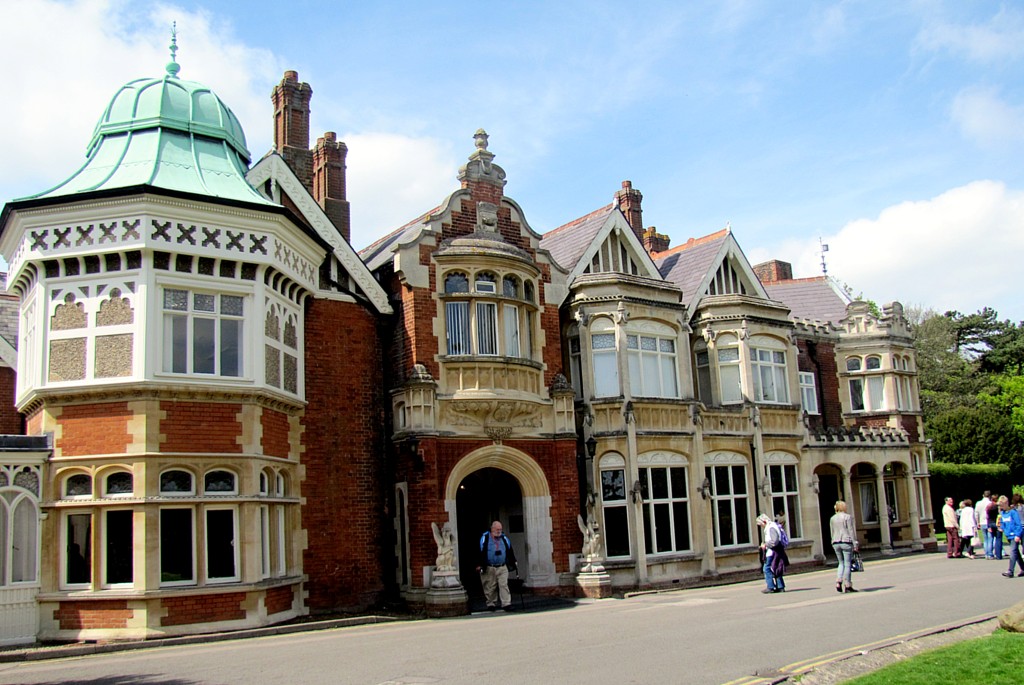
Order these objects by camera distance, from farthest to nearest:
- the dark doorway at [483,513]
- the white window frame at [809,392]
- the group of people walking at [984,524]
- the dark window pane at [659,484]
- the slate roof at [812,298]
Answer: the slate roof at [812,298]
the white window frame at [809,392]
the dark window pane at [659,484]
the dark doorway at [483,513]
the group of people walking at [984,524]

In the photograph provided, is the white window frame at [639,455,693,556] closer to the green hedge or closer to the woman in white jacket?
the woman in white jacket

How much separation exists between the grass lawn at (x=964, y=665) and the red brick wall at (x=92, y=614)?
11.6 metres

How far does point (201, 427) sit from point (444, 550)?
17.8ft

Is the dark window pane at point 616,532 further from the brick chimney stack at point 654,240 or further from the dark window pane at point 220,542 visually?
the brick chimney stack at point 654,240

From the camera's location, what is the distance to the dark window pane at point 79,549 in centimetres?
1581

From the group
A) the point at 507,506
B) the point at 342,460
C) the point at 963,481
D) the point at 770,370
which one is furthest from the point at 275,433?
the point at 963,481

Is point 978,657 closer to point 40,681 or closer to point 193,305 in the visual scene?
point 40,681

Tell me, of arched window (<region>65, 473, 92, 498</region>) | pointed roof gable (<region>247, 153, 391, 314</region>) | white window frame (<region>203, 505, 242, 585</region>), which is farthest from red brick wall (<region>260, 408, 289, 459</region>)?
pointed roof gable (<region>247, 153, 391, 314</region>)

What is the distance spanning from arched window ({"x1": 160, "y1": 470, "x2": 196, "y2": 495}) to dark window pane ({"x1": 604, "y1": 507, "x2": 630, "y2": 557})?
1056cm

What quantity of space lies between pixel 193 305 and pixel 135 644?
5.88 meters

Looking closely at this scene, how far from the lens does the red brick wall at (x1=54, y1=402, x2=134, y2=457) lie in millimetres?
15859

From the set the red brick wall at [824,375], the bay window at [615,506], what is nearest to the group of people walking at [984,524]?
the red brick wall at [824,375]

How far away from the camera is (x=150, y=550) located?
15.6 meters

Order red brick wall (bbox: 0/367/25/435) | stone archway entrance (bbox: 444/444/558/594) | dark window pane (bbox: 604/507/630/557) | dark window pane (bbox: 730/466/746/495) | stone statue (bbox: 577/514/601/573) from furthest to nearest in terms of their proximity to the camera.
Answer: dark window pane (bbox: 730/466/746/495), dark window pane (bbox: 604/507/630/557), stone statue (bbox: 577/514/601/573), stone archway entrance (bbox: 444/444/558/594), red brick wall (bbox: 0/367/25/435)
